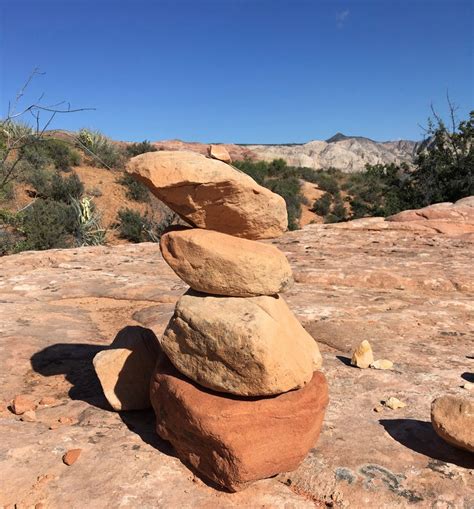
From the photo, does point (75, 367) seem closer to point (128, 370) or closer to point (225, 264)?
point (128, 370)

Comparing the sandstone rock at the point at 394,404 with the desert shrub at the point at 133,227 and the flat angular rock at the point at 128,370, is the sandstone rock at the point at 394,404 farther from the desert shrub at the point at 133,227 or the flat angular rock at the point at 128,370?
the desert shrub at the point at 133,227

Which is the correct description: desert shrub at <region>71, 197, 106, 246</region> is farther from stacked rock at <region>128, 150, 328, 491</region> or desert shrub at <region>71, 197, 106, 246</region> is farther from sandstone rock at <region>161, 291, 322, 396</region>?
sandstone rock at <region>161, 291, 322, 396</region>

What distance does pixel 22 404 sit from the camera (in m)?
3.85

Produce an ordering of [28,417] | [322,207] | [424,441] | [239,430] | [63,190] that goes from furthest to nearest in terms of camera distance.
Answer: [322,207] < [63,190] < [28,417] < [424,441] < [239,430]

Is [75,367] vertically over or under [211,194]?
under

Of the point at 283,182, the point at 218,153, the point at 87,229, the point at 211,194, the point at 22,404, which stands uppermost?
the point at 283,182

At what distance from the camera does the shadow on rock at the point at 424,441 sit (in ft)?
10.3

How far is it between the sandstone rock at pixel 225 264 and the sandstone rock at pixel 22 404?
1.77 m

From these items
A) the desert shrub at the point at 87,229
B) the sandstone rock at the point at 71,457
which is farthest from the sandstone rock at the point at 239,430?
the desert shrub at the point at 87,229

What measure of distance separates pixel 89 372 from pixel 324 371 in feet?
7.94

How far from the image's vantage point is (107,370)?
3.92 m

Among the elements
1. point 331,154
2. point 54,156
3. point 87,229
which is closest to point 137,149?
point 54,156

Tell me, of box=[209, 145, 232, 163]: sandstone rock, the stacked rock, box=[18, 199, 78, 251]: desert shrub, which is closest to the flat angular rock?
the stacked rock

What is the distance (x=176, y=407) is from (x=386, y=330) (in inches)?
136
